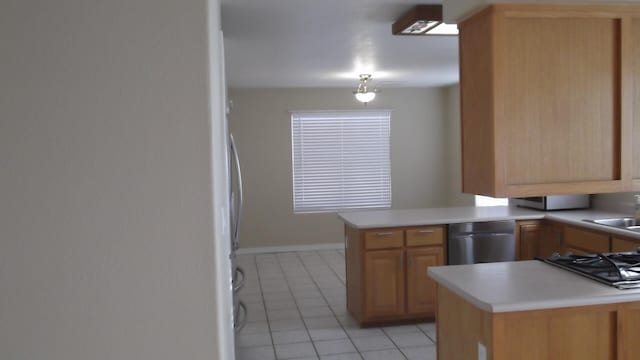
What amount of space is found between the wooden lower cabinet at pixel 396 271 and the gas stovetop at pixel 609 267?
1.60m

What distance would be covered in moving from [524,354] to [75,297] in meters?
1.77

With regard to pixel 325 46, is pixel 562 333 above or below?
below

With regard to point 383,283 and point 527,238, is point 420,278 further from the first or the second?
point 527,238

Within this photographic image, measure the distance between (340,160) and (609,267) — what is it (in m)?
5.81

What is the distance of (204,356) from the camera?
67.6 inches

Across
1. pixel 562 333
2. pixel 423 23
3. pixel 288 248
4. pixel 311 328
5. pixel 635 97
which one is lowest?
pixel 311 328

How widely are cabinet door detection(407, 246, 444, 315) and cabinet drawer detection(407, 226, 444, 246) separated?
0.05 meters

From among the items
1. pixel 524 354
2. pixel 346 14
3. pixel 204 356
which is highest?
pixel 346 14

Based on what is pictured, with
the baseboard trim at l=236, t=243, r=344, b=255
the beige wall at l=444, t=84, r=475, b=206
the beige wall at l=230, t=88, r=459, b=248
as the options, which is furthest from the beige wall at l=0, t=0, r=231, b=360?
the beige wall at l=444, t=84, r=475, b=206

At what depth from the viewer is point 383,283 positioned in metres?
4.56

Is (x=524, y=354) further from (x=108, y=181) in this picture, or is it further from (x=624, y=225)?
(x=624, y=225)

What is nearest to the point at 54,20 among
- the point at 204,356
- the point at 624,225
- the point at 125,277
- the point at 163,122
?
the point at 163,122

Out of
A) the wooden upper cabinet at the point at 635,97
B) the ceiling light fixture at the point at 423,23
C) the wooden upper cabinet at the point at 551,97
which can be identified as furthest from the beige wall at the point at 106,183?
the ceiling light fixture at the point at 423,23

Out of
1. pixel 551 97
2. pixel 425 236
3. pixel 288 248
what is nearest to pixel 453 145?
pixel 288 248
